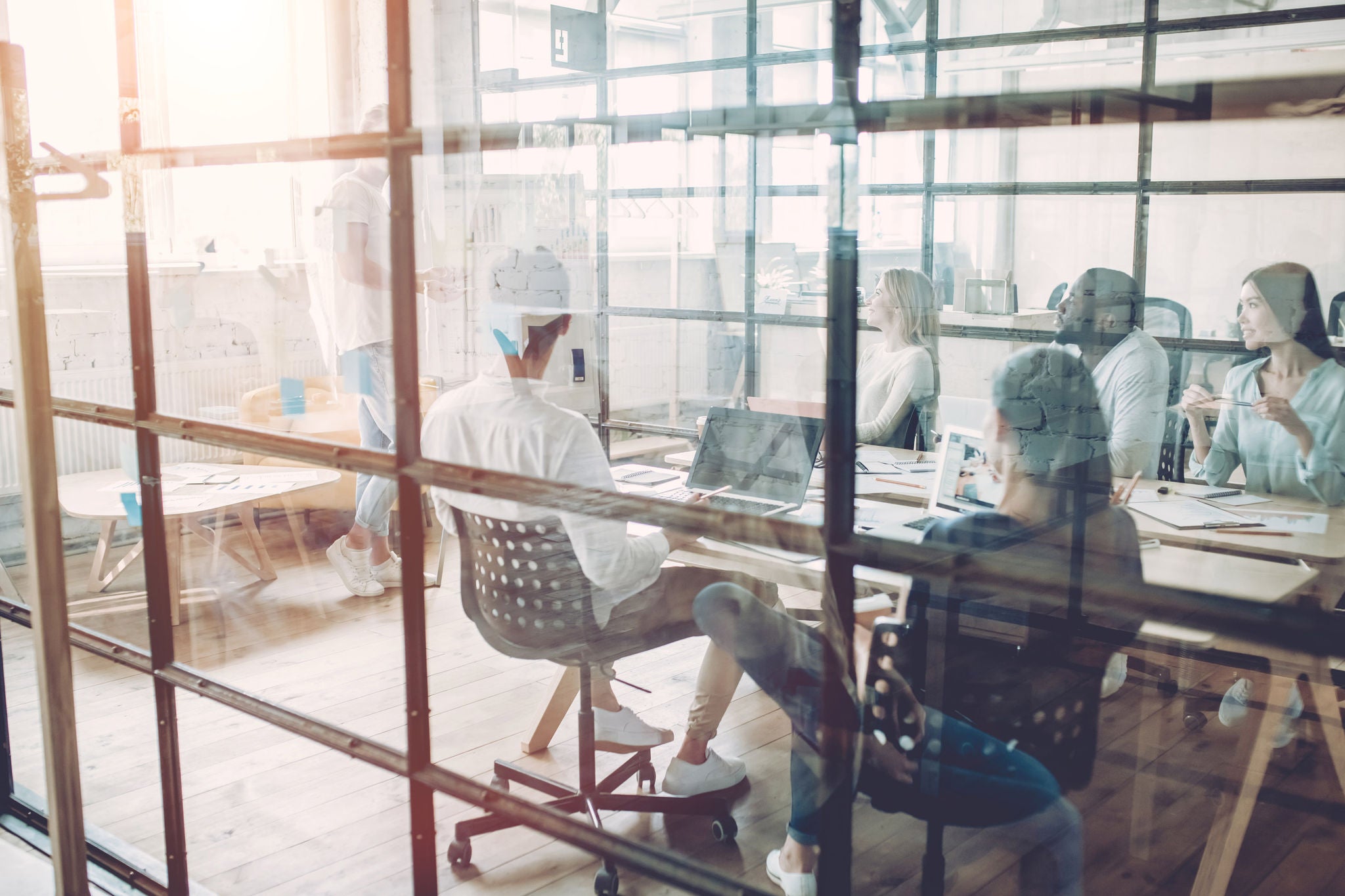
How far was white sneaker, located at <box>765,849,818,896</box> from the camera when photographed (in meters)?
1.28

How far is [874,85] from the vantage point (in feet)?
3.08

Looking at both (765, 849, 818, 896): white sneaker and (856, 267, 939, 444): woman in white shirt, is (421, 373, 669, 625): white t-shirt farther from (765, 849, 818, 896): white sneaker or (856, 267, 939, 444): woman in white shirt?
(856, 267, 939, 444): woman in white shirt

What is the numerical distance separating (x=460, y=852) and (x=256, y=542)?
154 centimetres

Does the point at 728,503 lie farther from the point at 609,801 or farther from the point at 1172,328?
the point at 1172,328

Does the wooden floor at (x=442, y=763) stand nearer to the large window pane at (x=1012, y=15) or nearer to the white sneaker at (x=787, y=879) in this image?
the white sneaker at (x=787, y=879)

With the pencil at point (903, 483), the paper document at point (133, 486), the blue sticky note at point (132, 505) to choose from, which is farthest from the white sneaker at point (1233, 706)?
the blue sticky note at point (132, 505)

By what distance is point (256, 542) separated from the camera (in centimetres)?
326

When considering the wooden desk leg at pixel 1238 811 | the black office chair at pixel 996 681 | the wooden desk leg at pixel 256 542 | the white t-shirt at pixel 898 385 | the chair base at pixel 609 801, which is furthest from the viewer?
the wooden desk leg at pixel 256 542

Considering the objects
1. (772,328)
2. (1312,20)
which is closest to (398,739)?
(772,328)

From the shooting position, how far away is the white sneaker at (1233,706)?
285 centimetres

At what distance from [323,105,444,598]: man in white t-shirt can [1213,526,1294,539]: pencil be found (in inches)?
54.1

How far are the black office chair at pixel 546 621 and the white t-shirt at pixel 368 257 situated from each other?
13.6 inches

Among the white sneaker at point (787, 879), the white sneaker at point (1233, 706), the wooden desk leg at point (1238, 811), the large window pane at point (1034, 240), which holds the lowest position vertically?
the wooden desk leg at point (1238, 811)

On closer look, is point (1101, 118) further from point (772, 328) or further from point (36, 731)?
point (36, 731)
